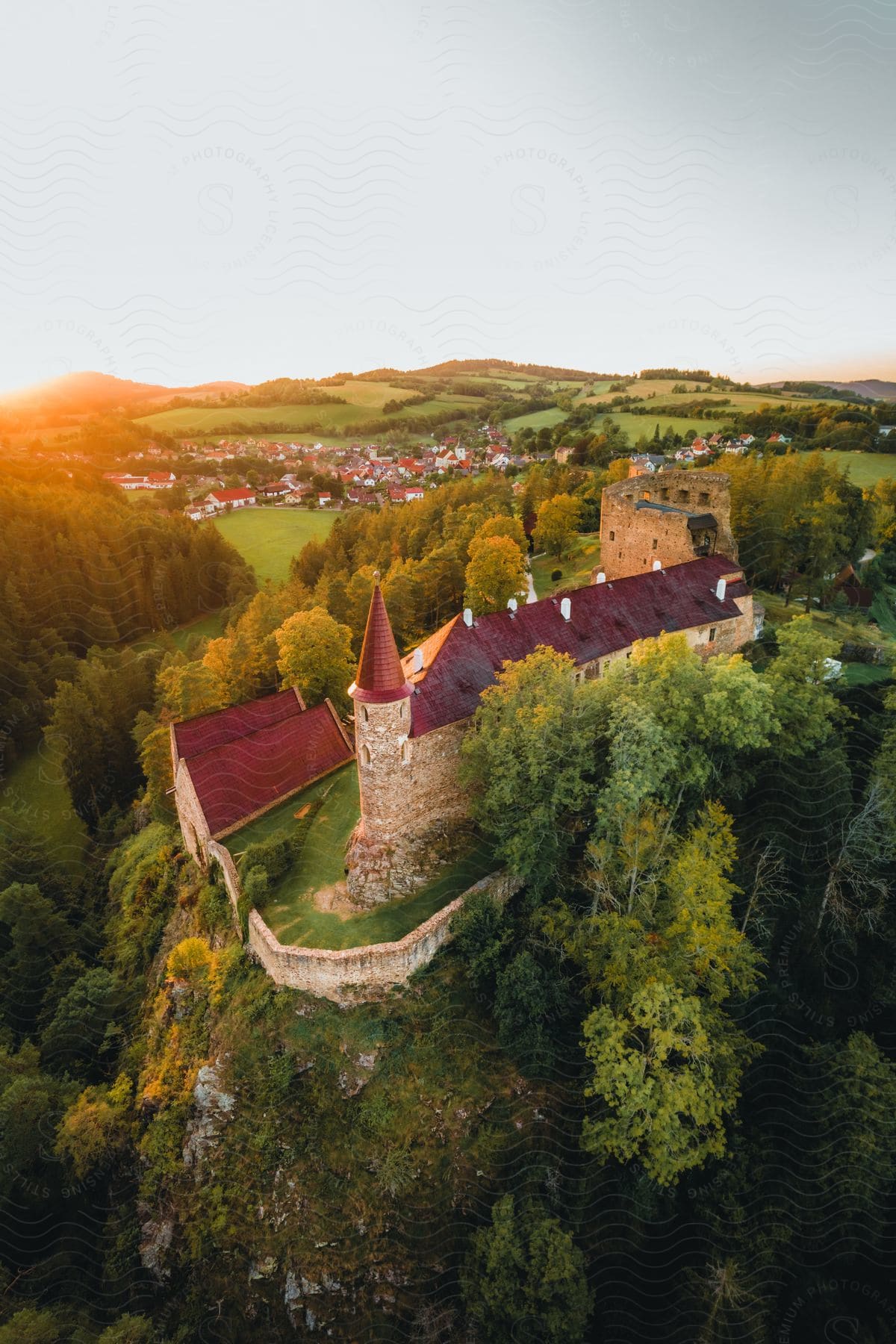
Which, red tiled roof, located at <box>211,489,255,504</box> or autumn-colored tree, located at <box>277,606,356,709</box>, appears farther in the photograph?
red tiled roof, located at <box>211,489,255,504</box>

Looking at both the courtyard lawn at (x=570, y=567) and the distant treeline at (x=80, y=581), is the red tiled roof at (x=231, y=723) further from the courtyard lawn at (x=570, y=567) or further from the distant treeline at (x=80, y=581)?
the distant treeline at (x=80, y=581)

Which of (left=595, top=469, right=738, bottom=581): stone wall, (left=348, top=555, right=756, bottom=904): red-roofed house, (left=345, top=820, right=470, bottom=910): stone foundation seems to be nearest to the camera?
(left=348, top=555, right=756, bottom=904): red-roofed house

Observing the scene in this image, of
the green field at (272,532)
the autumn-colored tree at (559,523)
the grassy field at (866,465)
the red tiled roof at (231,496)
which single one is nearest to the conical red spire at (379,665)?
the autumn-colored tree at (559,523)

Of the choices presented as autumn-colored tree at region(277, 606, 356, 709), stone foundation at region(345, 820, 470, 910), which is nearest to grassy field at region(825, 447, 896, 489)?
autumn-colored tree at region(277, 606, 356, 709)

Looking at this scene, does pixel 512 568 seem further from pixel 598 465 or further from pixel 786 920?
pixel 598 465

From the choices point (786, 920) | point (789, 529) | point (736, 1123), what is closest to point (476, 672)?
point (786, 920)

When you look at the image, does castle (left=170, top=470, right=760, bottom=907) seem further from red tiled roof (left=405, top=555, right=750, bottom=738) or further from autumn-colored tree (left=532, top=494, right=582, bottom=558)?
Answer: autumn-colored tree (left=532, top=494, right=582, bottom=558)

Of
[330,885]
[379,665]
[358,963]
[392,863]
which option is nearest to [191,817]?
[330,885]
